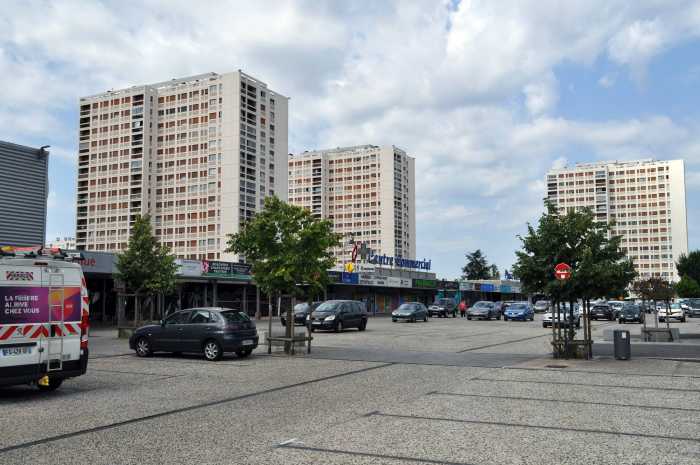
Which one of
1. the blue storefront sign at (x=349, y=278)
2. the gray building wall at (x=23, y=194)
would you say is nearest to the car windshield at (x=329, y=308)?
the gray building wall at (x=23, y=194)

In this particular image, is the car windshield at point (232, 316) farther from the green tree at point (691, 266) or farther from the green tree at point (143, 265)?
the green tree at point (691, 266)

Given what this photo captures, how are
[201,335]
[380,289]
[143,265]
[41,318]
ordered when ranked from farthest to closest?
[380,289], [143,265], [201,335], [41,318]

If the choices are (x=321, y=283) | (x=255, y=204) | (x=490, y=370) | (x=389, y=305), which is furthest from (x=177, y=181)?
(x=490, y=370)

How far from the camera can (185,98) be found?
10962 centimetres

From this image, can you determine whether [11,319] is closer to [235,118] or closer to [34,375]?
[34,375]

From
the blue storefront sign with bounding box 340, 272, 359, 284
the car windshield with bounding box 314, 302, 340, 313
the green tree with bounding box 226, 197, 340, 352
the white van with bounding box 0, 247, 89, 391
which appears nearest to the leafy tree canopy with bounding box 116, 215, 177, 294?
the car windshield with bounding box 314, 302, 340, 313

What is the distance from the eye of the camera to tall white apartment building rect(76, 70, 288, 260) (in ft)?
350

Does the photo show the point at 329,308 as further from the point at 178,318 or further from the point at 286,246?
the point at 178,318

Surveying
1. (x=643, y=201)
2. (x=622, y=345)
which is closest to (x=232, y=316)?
(x=622, y=345)

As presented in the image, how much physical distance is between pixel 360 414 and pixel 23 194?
1057cm

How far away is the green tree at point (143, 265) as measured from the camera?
90.5ft

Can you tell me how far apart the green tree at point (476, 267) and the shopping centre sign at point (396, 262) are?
79.7 meters

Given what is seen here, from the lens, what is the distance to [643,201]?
532ft

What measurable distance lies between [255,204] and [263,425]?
101 meters
